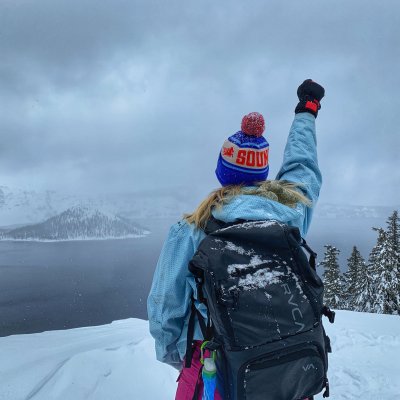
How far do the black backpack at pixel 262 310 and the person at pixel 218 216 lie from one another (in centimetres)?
21

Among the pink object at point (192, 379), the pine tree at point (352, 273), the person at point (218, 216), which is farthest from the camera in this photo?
the pine tree at point (352, 273)

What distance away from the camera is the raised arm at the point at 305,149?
2.40 metres

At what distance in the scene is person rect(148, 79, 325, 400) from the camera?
1.86 metres

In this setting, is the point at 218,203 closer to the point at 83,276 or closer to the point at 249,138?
the point at 249,138

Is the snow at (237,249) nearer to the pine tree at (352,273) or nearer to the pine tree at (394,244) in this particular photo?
the pine tree at (394,244)

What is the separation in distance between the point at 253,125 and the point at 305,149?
64 cm

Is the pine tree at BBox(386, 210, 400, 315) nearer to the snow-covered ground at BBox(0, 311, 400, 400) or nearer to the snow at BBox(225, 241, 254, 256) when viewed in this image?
the snow-covered ground at BBox(0, 311, 400, 400)

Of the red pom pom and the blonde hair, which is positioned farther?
the red pom pom

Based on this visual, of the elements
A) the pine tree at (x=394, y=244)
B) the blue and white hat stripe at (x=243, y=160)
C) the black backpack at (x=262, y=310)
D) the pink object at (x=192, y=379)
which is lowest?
the pine tree at (x=394, y=244)

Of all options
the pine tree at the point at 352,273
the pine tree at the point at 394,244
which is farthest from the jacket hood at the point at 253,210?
the pine tree at the point at 352,273

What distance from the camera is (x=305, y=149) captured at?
2504 millimetres

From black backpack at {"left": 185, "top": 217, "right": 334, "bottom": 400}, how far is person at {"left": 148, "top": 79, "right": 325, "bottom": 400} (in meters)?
0.21

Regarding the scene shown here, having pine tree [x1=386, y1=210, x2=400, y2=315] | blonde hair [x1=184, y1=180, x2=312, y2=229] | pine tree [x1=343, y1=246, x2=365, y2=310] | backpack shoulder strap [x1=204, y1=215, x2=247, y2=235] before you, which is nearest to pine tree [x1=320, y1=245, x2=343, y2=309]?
pine tree [x1=343, y1=246, x2=365, y2=310]

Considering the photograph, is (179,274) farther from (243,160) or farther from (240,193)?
(243,160)
